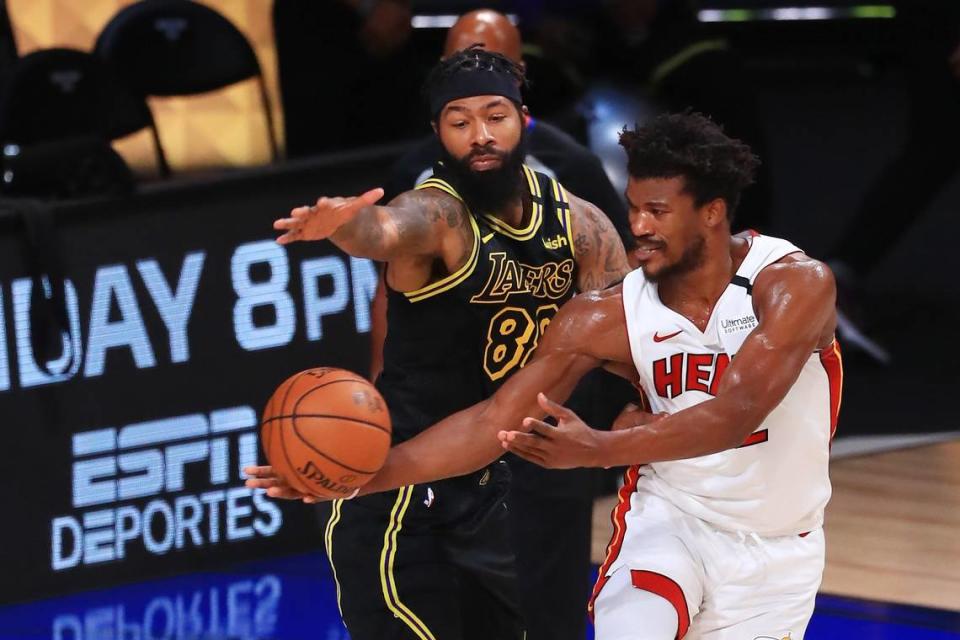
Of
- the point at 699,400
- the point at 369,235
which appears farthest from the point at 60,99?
the point at 699,400

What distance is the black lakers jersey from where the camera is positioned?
14.8 feet

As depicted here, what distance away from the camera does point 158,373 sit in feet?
21.2

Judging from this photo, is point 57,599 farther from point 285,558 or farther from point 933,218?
point 933,218

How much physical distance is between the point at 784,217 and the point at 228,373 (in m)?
5.81

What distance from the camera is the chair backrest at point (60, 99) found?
6.64 m

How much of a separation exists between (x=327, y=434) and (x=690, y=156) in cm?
108

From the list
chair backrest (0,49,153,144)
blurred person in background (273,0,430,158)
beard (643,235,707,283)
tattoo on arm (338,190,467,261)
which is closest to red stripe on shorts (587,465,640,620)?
beard (643,235,707,283)

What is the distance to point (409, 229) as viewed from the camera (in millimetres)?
4383

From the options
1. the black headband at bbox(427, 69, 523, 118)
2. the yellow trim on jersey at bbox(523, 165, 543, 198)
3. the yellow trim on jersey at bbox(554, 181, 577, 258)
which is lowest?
the yellow trim on jersey at bbox(554, 181, 577, 258)

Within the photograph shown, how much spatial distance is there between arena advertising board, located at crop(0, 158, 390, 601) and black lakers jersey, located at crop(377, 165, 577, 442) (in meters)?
1.98

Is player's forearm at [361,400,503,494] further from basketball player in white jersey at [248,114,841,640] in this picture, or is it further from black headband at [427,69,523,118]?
black headband at [427,69,523,118]

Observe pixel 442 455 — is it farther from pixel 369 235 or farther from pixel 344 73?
pixel 344 73

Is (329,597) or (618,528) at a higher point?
(618,528)

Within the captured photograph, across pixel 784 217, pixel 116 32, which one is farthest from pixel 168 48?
pixel 784 217
